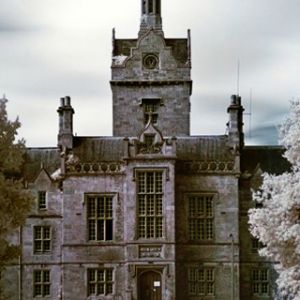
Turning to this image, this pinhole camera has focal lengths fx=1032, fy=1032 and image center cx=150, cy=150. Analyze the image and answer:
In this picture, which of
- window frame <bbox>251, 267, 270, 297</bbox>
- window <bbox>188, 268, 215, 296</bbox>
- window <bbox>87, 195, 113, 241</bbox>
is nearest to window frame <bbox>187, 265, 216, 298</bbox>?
window <bbox>188, 268, 215, 296</bbox>

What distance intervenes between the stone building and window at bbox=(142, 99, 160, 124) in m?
2.65

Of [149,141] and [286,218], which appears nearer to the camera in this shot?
[286,218]

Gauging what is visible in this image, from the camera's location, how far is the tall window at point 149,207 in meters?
56.5

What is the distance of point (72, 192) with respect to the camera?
57594 mm

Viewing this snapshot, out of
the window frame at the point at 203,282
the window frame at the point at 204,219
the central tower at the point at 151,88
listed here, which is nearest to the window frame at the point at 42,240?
the central tower at the point at 151,88

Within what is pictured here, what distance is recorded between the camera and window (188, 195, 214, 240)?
57.5 m

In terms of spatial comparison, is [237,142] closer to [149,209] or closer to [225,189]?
[225,189]

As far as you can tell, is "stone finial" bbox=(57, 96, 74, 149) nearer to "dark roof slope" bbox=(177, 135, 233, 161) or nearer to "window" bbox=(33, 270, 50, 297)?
"dark roof slope" bbox=(177, 135, 233, 161)

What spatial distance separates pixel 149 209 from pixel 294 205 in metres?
22.0

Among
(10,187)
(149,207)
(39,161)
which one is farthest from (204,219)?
(10,187)

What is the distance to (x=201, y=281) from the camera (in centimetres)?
5722

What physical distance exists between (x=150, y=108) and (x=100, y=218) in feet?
28.6

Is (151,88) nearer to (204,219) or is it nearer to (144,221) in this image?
(204,219)

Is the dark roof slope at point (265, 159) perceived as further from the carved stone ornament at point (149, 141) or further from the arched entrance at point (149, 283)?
the arched entrance at point (149, 283)
